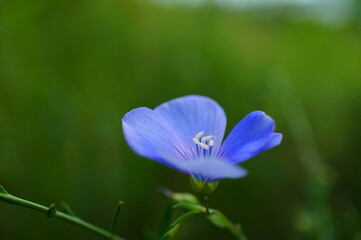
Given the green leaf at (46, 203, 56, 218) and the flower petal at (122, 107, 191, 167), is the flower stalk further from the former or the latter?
the flower petal at (122, 107, 191, 167)

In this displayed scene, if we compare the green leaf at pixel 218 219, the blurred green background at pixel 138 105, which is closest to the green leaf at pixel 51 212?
the green leaf at pixel 218 219

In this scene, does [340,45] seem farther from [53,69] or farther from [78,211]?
[78,211]

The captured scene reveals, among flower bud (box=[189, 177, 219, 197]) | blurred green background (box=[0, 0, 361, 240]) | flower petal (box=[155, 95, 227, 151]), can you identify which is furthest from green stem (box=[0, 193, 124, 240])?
blurred green background (box=[0, 0, 361, 240])

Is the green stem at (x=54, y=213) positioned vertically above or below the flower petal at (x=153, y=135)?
below

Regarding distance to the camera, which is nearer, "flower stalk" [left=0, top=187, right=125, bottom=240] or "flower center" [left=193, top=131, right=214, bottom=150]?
"flower stalk" [left=0, top=187, right=125, bottom=240]

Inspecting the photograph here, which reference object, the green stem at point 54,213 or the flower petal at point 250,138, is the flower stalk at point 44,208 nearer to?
the green stem at point 54,213

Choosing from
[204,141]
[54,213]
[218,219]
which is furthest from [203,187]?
[54,213]

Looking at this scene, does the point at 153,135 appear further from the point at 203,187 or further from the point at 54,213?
the point at 54,213
